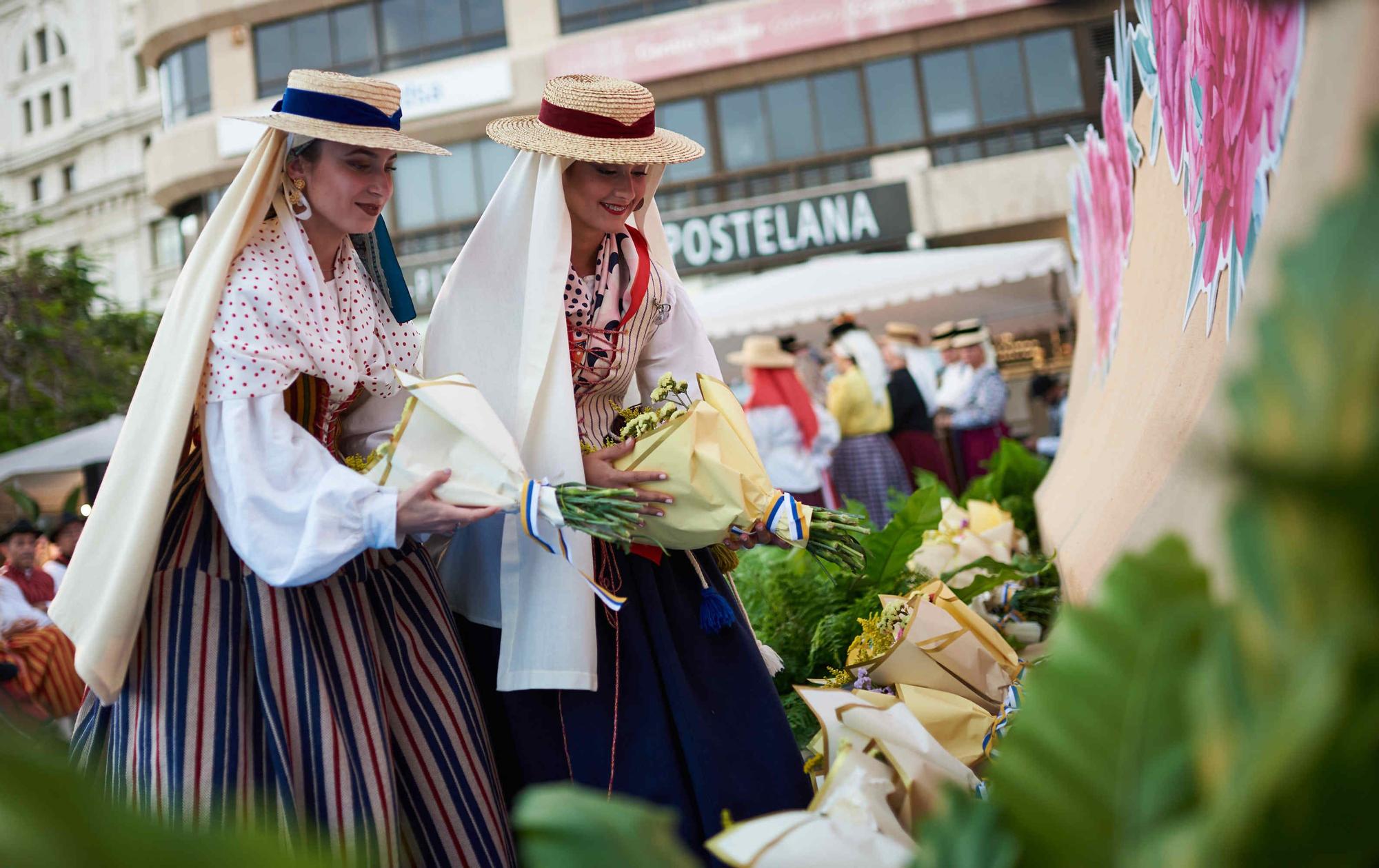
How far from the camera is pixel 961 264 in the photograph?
9.64m

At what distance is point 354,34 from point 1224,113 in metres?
20.8

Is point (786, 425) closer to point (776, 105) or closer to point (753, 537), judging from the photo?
point (753, 537)

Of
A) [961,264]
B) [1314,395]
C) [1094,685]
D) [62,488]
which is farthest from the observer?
[62,488]

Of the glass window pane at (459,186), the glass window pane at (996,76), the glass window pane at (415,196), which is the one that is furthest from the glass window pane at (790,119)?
the glass window pane at (415,196)

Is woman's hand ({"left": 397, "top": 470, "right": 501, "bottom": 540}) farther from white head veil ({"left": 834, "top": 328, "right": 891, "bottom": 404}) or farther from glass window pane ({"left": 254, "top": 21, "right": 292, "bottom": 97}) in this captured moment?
glass window pane ({"left": 254, "top": 21, "right": 292, "bottom": 97})

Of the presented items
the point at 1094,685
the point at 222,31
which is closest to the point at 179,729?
the point at 1094,685

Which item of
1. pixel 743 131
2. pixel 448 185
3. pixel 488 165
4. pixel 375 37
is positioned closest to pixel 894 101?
pixel 743 131

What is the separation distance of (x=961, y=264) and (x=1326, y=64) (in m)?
8.89

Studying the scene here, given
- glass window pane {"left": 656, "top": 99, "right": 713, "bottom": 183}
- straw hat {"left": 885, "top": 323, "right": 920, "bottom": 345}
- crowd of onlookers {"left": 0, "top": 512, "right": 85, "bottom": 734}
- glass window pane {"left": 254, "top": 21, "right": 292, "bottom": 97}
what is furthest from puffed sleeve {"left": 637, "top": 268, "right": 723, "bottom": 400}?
glass window pane {"left": 254, "top": 21, "right": 292, "bottom": 97}

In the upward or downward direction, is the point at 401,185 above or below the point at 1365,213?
above

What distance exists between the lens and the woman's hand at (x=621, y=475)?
6.64 ft

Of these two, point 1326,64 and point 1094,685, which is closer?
point 1094,685

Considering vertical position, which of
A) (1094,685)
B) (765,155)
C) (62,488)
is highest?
(765,155)

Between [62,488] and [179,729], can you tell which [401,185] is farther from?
[179,729]
